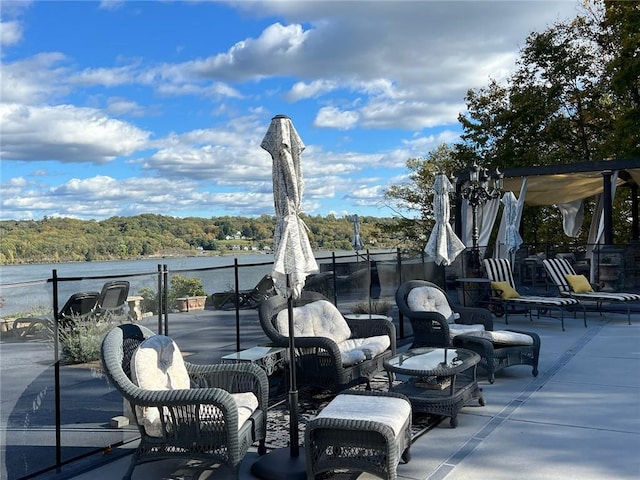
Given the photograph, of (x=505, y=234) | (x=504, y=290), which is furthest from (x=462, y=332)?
(x=505, y=234)

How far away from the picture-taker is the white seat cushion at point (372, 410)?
10.5 feet

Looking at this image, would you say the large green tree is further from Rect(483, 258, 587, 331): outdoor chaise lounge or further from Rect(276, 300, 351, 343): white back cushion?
Rect(276, 300, 351, 343): white back cushion

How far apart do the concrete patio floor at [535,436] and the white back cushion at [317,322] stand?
1472 millimetres

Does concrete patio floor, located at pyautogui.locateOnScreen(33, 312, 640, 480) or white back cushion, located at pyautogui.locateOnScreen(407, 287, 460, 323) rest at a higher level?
white back cushion, located at pyautogui.locateOnScreen(407, 287, 460, 323)

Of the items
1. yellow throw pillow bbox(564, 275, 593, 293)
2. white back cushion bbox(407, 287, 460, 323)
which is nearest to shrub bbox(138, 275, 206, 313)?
white back cushion bbox(407, 287, 460, 323)

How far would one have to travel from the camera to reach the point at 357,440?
307 centimetres

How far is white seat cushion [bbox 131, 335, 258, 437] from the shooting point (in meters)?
3.32

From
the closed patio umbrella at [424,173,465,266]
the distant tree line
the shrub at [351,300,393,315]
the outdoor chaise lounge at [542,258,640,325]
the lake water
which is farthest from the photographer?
the distant tree line

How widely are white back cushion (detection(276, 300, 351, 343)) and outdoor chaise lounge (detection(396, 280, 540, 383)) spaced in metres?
1.01

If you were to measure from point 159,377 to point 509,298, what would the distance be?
709 cm

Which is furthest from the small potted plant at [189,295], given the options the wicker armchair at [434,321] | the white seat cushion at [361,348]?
the wicker armchair at [434,321]

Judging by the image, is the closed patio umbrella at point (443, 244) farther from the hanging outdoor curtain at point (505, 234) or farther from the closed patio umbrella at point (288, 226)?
the closed patio umbrella at point (288, 226)

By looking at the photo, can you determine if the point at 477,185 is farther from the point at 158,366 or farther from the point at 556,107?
the point at 556,107

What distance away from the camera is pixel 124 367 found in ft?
11.4
